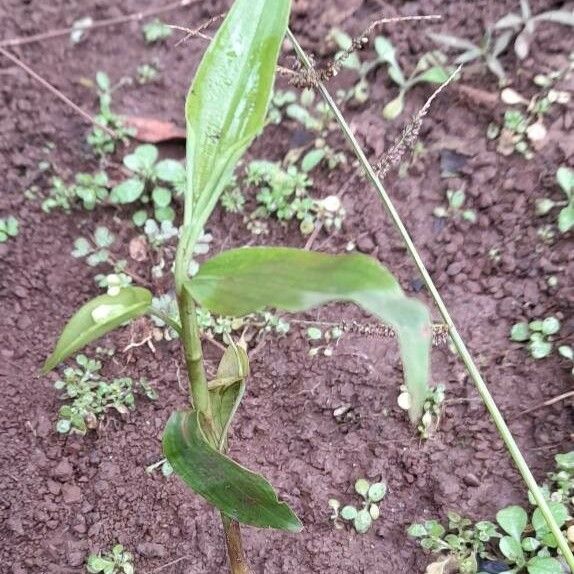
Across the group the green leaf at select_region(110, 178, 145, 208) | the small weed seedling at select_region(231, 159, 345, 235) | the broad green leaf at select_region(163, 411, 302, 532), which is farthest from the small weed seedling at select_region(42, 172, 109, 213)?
the broad green leaf at select_region(163, 411, 302, 532)

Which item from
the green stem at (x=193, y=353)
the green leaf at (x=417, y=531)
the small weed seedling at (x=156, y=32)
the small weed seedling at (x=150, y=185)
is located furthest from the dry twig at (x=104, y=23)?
the green leaf at (x=417, y=531)

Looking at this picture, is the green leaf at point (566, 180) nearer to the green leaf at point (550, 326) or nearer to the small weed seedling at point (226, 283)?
the green leaf at point (550, 326)

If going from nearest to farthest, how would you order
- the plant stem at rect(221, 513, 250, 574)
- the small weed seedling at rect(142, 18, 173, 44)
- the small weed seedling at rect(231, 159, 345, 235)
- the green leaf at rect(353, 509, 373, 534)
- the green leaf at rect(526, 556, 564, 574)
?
the plant stem at rect(221, 513, 250, 574) < the green leaf at rect(526, 556, 564, 574) < the green leaf at rect(353, 509, 373, 534) < the small weed seedling at rect(231, 159, 345, 235) < the small weed seedling at rect(142, 18, 173, 44)

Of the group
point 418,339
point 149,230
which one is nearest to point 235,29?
point 418,339

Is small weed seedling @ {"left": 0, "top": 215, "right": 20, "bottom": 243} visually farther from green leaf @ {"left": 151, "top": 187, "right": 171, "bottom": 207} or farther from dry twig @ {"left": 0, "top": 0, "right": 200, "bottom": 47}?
dry twig @ {"left": 0, "top": 0, "right": 200, "bottom": 47}

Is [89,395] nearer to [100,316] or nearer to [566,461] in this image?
[100,316]

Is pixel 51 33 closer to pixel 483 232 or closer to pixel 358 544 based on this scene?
pixel 483 232
